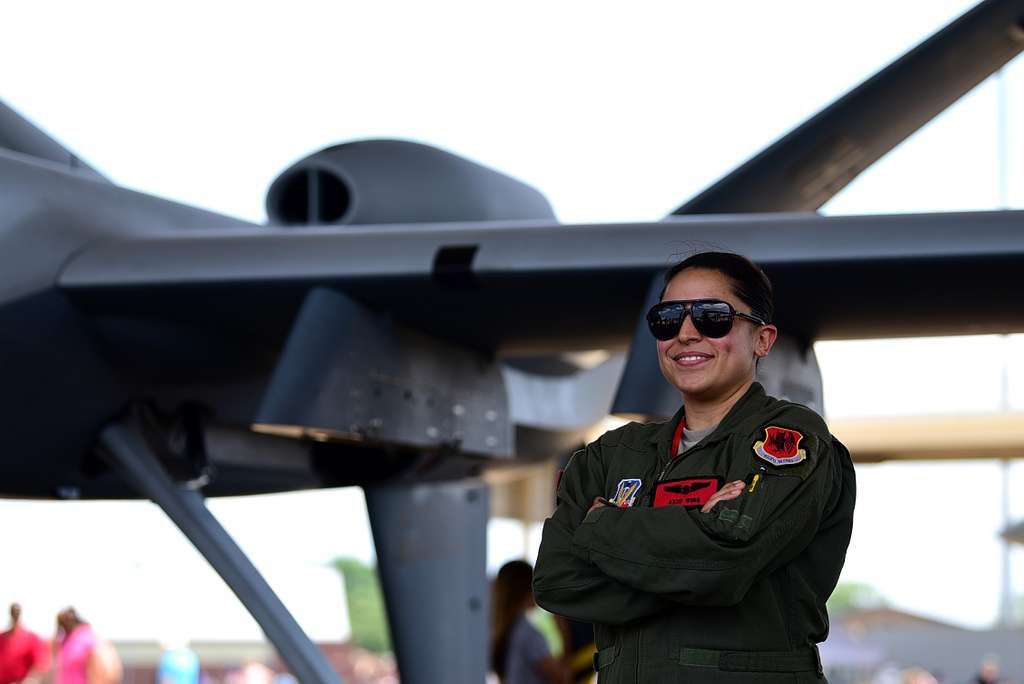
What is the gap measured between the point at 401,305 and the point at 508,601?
1356 mm

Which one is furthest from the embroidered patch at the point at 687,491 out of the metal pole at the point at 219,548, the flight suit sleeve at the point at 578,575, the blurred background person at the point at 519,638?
the metal pole at the point at 219,548

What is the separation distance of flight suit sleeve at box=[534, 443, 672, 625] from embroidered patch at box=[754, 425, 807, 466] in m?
0.25

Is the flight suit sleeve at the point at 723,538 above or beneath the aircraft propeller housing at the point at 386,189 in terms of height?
beneath

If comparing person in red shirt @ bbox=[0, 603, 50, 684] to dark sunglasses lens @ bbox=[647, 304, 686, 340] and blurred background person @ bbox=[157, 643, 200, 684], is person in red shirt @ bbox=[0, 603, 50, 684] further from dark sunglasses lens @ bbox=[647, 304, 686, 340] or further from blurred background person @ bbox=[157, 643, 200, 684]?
dark sunglasses lens @ bbox=[647, 304, 686, 340]

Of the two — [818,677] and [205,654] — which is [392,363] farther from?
[205,654]

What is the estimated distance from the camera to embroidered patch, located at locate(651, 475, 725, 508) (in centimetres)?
197

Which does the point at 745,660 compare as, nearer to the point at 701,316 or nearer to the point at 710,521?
the point at 710,521

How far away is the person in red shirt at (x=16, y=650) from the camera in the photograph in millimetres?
7734

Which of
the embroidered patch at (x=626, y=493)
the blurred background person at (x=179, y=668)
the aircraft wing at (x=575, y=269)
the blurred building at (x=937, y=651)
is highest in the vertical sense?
the aircraft wing at (x=575, y=269)

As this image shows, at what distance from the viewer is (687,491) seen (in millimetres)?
1991

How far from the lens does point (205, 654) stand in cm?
3064

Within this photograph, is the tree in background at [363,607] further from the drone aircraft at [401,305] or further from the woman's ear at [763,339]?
the woman's ear at [763,339]

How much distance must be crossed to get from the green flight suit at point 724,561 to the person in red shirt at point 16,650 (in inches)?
256

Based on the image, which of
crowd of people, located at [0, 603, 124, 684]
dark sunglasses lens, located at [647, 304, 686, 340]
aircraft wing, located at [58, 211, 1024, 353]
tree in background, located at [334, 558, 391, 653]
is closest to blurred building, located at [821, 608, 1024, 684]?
crowd of people, located at [0, 603, 124, 684]
